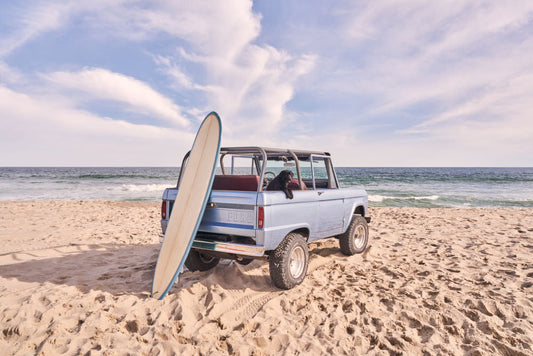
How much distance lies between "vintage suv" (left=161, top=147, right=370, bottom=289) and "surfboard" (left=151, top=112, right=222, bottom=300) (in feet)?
0.60

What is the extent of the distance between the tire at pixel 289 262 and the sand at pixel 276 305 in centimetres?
15

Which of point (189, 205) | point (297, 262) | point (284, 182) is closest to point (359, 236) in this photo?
point (297, 262)

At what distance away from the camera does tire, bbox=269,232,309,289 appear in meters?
4.27

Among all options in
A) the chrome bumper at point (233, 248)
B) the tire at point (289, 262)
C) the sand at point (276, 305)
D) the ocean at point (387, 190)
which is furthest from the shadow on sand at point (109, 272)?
the ocean at point (387, 190)

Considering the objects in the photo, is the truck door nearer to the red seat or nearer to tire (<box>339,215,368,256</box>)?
tire (<box>339,215,368,256</box>)

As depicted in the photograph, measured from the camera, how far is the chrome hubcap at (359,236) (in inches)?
256

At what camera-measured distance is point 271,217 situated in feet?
13.3

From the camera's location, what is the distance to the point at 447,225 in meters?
10.2

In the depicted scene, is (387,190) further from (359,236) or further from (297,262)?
(297,262)

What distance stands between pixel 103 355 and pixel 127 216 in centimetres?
1033

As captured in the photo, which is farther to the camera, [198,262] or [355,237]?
[355,237]

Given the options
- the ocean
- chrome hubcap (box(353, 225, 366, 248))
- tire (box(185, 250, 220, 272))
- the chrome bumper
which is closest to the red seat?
the chrome bumper

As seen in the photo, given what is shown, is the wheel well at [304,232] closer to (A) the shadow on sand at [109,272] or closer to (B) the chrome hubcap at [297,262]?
(B) the chrome hubcap at [297,262]

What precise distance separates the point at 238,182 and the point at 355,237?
3165 millimetres
